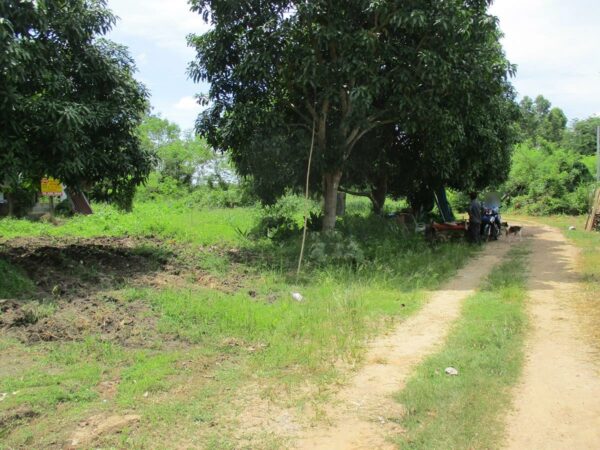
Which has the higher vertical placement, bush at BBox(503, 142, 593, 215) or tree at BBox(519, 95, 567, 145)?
tree at BBox(519, 95, 567, 145)

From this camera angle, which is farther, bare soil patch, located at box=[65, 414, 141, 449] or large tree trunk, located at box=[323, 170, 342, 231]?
large tree trunk, located at box=[323, 170, 342, 231]

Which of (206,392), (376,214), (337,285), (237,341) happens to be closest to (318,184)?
(376,214)

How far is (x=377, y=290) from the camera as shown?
30.0 feet

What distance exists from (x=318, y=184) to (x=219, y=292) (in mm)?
7463

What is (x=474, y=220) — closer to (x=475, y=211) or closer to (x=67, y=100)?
(x=475, y=211)

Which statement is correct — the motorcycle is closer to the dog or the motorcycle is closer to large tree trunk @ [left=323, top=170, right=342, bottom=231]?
the dog

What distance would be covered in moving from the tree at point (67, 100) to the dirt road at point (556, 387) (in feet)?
26.9

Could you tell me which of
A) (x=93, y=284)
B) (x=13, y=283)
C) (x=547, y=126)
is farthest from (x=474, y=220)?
(x=547, y=126)

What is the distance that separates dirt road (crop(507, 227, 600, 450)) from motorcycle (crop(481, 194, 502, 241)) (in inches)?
305

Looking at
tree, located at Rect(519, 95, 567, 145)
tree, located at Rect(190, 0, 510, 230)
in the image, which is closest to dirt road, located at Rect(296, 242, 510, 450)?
tree, located at Rect(190, 0, 510, 230)

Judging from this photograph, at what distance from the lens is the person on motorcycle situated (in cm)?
1541

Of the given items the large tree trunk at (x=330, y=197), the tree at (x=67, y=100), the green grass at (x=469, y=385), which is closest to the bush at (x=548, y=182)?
the large tree trunk at (x=330, y=197)

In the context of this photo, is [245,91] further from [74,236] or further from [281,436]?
[281,436]

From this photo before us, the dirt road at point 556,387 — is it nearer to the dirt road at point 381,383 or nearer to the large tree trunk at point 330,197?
the dirt road at point 381,383
